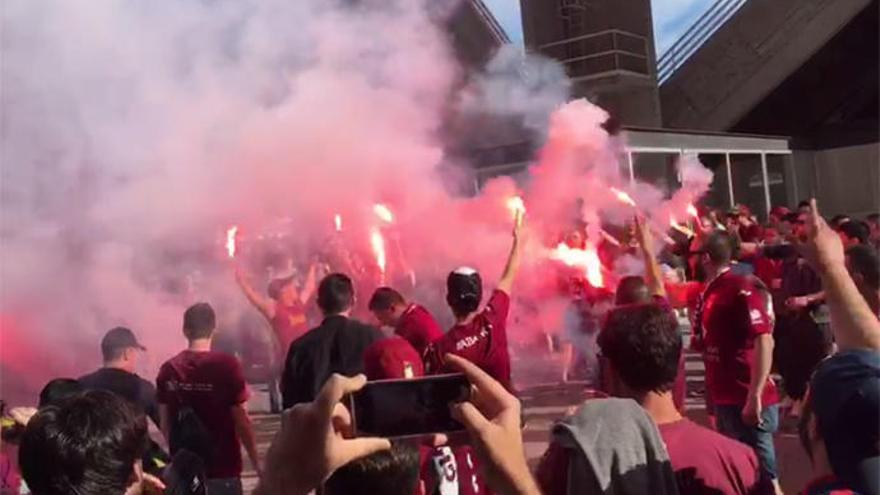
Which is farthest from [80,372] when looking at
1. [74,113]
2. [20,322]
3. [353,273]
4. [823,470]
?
[823,470]

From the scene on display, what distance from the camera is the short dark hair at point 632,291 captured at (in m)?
5.03

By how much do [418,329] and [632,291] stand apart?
1.15 metres

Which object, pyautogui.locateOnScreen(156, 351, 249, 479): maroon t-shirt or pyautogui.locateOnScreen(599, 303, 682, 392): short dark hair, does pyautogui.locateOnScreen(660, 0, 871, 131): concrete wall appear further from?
pyautogui.locateOnScreen(599, 303, 682, 392): short dark hair

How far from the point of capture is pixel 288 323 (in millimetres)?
7434

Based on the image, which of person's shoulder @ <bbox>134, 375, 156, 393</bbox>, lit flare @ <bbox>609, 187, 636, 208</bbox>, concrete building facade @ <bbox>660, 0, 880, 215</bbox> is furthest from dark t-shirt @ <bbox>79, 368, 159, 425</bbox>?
concrete building facade @ <bbox>660, 0, 880, 215</bbox>

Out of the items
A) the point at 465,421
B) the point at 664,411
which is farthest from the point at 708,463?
the point at 465,421

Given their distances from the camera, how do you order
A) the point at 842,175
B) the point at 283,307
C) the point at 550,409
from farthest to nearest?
the point at 842,175 → the point at 550,409 → the point at 283,307

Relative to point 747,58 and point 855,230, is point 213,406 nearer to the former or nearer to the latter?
point 855,230

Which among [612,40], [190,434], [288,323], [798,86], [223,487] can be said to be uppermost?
[612,40]

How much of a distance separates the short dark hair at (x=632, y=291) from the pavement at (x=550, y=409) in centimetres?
58

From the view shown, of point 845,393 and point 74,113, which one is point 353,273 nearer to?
point 74,113

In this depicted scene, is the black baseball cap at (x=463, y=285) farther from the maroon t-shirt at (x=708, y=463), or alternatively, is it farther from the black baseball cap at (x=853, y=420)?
the black baseball cap at (x=853, y=420)

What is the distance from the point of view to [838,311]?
8.05 feet

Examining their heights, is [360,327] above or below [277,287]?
below
